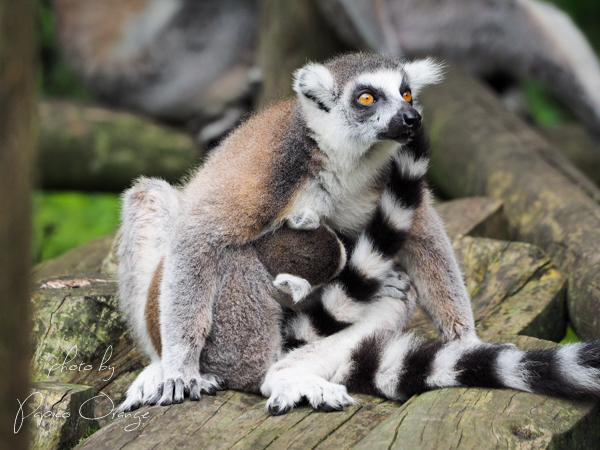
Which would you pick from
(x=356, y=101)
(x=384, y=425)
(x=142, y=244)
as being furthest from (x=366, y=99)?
(x=384, y=425)

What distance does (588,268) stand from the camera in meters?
3.97

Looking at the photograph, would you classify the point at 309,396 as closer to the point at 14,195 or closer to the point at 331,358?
A: the point at 331,358

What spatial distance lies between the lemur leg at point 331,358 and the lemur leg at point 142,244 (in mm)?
769

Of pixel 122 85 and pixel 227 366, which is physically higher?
pixel 122 85

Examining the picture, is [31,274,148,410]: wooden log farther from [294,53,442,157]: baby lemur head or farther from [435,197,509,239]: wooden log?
[435,197,509,239]: wooden log

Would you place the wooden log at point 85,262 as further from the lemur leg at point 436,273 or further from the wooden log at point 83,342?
the lemur leg at point 436,273

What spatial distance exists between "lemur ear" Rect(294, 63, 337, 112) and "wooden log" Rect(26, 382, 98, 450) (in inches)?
70.4

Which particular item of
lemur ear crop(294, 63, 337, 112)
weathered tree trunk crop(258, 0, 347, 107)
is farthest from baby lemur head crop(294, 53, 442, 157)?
weathered tree trunk crop(258, 0, 347, 107)

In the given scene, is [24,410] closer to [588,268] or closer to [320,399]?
[320,399]

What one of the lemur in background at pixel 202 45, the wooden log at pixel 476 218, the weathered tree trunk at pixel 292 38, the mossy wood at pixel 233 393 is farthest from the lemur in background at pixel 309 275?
the lemur in background at pixel 202 45

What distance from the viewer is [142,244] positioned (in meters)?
3.43

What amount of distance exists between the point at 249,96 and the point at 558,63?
3903mm

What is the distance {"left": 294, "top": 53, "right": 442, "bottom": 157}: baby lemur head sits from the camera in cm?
301

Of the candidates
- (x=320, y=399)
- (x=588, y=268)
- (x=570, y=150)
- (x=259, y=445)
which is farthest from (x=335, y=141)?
(x=570, y=150)
